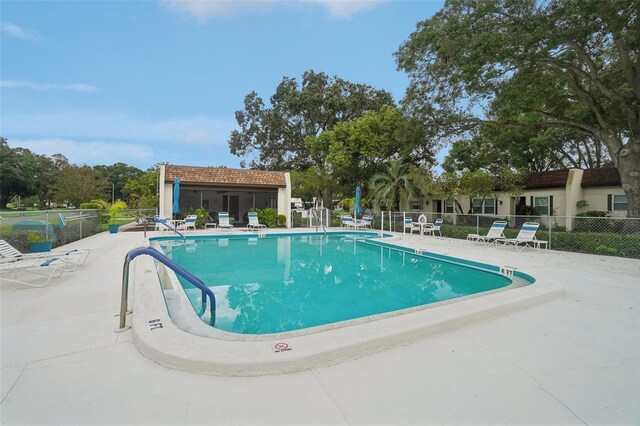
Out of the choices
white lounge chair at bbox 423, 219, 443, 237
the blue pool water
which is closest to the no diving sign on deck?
the blue pool water

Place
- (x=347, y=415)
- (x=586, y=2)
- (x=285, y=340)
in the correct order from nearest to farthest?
(x=347, y=415) → (x=285, y=340) → (x=586, y=2)

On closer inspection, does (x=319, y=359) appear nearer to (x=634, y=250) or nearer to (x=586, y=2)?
(x=634, y=250)

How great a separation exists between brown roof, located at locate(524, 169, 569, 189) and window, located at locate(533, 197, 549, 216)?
0.79 m

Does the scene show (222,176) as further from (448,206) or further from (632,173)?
(632,173)

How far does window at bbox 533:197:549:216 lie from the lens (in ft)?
61.2

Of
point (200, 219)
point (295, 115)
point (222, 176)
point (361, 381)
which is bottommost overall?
point (361, 381)

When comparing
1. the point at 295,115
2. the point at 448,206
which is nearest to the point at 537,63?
the point at 448,206

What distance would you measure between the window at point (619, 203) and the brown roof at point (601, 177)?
723mm

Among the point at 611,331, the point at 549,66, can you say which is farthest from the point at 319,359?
the point at 549,66

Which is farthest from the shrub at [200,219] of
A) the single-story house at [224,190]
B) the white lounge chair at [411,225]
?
the white lounge chair at [411,225]

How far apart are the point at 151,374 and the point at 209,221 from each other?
59.7 ft

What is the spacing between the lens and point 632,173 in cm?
1205

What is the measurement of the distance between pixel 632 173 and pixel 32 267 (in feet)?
60.1

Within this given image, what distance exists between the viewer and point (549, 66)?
38.7ft
